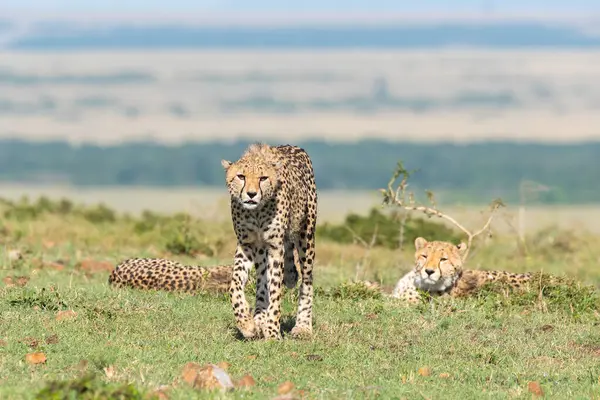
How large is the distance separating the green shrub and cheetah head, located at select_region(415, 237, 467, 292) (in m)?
4.73

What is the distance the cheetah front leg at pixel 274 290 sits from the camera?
8555 mm

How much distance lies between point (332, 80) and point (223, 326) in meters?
112

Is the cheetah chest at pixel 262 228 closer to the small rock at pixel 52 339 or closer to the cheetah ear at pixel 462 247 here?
the small rock at pixel 52 339

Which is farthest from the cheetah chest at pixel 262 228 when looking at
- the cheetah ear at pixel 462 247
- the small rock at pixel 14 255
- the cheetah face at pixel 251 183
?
the small rock at pixel 14 255

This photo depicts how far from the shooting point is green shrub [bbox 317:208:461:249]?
1567 centimetres

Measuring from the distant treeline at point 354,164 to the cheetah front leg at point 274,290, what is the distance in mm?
53543

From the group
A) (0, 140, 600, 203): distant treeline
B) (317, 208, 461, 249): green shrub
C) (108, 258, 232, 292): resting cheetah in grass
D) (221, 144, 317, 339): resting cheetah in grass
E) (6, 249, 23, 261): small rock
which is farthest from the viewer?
(0, 140, 600, 203): distant treeline

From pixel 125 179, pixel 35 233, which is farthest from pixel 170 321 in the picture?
pixel 125 179

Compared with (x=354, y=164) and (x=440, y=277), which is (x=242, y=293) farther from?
(x=354, y=164)

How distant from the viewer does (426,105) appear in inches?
4208

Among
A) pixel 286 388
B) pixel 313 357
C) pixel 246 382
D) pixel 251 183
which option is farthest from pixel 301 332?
pixel 286 388

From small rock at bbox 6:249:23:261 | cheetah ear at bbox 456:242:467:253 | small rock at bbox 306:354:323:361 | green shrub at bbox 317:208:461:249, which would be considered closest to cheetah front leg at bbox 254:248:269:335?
small rock at bbox 306:354:323:361

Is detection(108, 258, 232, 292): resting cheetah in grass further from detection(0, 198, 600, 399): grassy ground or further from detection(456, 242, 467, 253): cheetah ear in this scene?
detection(456, 242, 467, 253): cheetah ear

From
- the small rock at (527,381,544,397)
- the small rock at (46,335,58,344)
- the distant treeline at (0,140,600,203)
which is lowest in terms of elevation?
the distant treeline at (0,140,600,203)
